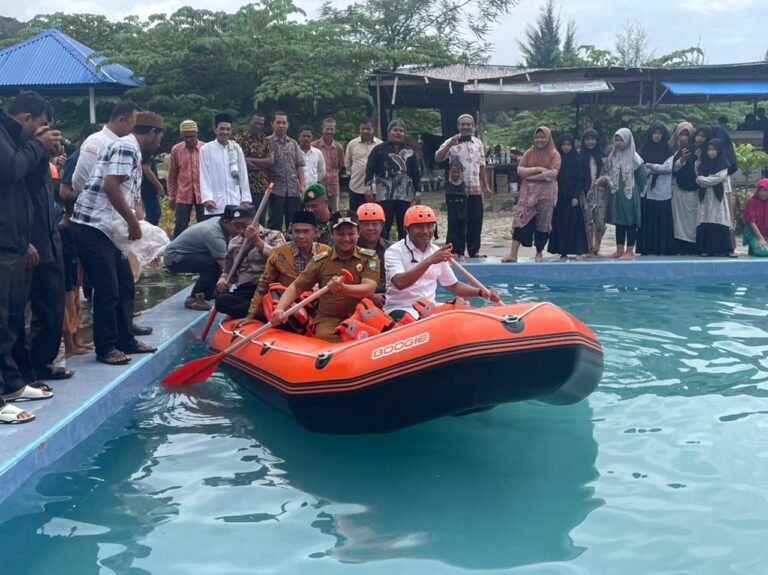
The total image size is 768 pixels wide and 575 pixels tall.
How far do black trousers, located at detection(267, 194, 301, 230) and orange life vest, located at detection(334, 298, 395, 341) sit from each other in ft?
14.5

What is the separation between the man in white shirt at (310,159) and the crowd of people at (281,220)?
0.02 meters

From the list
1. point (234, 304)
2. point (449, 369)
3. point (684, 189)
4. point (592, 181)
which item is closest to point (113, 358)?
point (234, 304)

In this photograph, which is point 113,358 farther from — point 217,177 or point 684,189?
point 684,189

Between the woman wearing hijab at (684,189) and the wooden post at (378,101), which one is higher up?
the wooden post at (378,101)

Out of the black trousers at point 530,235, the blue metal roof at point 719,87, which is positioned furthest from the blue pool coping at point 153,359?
the blue metal roof at point 719,87

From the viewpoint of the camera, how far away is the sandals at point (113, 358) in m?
5.90

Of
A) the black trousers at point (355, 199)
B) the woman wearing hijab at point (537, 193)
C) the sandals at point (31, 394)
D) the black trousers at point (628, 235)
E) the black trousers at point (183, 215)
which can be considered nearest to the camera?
the sandals at point (31, 394)

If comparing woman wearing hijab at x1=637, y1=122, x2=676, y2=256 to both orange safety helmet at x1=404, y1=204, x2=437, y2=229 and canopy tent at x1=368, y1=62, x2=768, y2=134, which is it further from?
orange safety helmet at x1=404, y1=204, x2=437, y2=229

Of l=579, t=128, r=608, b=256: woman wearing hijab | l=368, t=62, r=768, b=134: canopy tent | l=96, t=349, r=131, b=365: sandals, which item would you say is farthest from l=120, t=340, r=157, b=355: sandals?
l=368, t=62, r=768, b=134: canopy tent

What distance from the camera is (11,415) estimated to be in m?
4.61

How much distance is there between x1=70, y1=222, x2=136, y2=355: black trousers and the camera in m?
5.73

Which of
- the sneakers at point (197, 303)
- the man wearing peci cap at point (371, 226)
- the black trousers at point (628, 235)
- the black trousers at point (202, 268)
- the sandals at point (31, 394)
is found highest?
the man wearing peci cap at point (371, 226)

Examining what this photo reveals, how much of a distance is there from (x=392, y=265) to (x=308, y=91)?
1015 centimetres

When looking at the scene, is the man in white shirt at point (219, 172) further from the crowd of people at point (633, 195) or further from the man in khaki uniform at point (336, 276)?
the crowd of people at point (633, 195)
